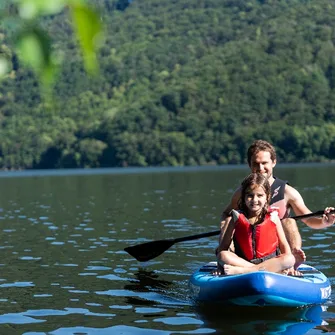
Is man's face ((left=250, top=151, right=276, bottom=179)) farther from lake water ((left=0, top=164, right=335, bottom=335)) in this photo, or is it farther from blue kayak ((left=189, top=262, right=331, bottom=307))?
lake water ((left=0, top=164, right=335, bottom=335))

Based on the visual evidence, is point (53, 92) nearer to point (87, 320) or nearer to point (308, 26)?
point (87, 320)

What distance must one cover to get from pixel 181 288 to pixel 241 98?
15846cm

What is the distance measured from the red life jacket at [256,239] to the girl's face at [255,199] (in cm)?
15

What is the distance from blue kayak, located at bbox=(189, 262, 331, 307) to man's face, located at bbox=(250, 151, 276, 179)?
128 cm

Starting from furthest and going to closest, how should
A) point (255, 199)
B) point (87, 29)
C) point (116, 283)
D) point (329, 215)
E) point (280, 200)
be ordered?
1. point (116, 283)
2. point (280, 200)
3. point (329, 215)
4. point (255, 199)
5. point (87, 29)

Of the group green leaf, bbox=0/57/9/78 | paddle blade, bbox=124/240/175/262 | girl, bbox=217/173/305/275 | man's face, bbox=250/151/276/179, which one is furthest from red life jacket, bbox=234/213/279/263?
green leaf, bbox=0/57/9/78

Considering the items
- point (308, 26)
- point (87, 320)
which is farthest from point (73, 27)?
point (308, 26)

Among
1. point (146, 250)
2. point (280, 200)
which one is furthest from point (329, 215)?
point (146, 250)

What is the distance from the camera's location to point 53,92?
1391 mm

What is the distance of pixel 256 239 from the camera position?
31.5 feet

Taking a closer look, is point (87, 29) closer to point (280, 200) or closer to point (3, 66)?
point (3, 66)

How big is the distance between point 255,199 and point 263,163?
0.68m

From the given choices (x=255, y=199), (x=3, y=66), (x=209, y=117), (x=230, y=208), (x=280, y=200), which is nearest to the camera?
(x=3, y=66)

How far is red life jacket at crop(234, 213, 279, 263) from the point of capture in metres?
9.44
